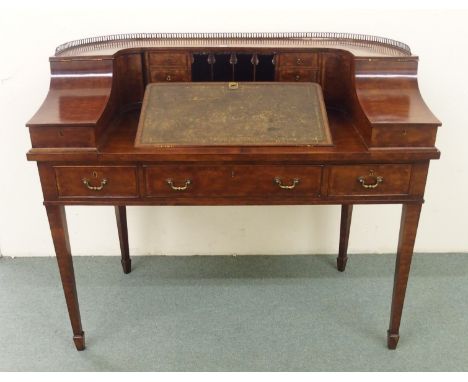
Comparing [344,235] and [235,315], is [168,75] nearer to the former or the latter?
[235,315]

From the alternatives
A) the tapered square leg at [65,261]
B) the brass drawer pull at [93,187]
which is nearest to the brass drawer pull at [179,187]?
the brass drawer pull at [93,187]

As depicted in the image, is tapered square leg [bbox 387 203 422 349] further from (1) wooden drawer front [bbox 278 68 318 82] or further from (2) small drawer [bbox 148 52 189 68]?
(2) small drawer [bbox 148 52 189 68]

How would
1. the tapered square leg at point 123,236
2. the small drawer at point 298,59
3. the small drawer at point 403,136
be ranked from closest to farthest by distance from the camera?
the small drawer at point 403,136 < the small drawer at point 298,59 < the tapered square leg at point 123,236

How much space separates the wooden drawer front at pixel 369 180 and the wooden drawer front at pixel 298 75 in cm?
53

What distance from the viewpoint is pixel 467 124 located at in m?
2.77

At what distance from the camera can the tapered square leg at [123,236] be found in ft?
9.09

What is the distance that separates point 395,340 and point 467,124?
1.25m

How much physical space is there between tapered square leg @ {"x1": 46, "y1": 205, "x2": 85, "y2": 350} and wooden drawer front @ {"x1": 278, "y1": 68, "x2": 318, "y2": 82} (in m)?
1.09

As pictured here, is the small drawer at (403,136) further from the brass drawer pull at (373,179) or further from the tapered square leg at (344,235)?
the tapered square leg at (344,235)

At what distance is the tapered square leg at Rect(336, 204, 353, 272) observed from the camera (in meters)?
2.80

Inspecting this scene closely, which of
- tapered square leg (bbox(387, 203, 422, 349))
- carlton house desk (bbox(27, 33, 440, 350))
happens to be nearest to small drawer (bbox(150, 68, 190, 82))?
carlton house desk (bbox(27, 33, 440, 350))

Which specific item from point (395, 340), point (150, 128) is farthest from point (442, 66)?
point (150, 128)

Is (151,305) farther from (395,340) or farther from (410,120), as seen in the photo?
(410,120)

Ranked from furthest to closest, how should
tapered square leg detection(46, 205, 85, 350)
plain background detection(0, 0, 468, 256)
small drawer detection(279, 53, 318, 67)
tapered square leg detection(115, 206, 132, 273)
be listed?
tapered square leg detection(115, 206, 132, 273), plain background detection(0, 0, 468, 256), small drawer detection(279, 53, 318, 67), tapered square leg detection(46, 205, 85, 350)
